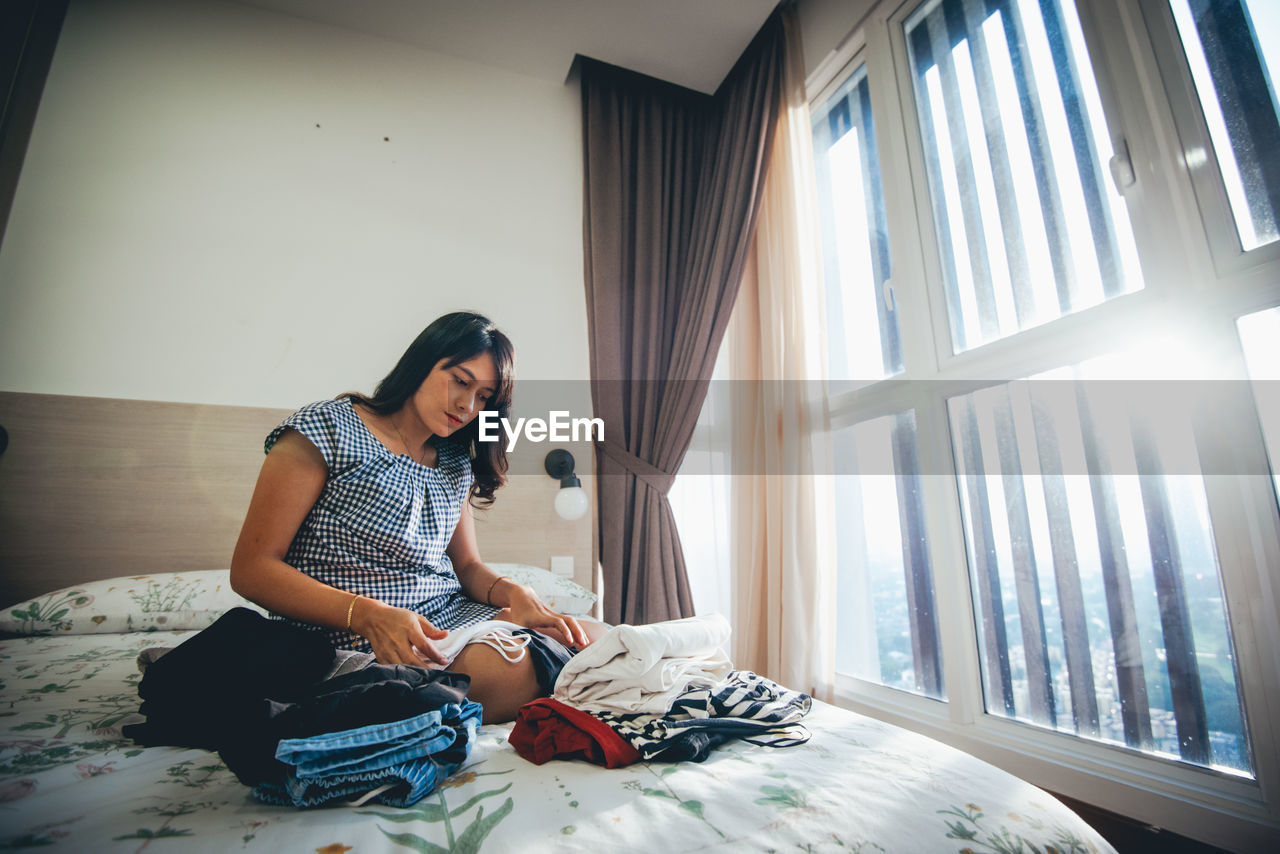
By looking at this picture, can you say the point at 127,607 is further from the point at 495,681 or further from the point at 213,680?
the point at 495,681

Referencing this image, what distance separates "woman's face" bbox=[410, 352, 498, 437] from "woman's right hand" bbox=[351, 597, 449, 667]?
501 millimetres

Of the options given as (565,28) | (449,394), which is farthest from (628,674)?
(565,28)

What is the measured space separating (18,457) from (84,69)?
1394 millimetres

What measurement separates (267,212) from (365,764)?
226 centimetres

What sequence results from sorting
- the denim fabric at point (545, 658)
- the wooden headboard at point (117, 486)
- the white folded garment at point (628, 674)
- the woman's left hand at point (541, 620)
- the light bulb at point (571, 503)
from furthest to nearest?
the light bulb at point (571, 503) < the wooden headboard at point (117, 486) < the woman's left hand at point (541, 620) < the denim fabric at point (545, 658) < the white folded garment at point (628, 674)

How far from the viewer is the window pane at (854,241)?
2109mm

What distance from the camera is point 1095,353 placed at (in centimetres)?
147

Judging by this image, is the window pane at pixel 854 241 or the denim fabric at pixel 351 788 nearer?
the denim fabric at pixel 351 788

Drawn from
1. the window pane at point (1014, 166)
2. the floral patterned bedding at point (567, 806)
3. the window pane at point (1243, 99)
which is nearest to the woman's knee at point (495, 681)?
the floral patterned bedding at point (567, 806)

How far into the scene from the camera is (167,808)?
0.60 metres

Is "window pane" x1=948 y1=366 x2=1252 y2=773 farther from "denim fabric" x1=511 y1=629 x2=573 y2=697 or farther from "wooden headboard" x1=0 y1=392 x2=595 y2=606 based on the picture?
"wooden headboard" x1=0 y1=392 x2=595 y2=606

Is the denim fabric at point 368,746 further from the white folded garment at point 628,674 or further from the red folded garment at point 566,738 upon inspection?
the white folded garment at point 628,674

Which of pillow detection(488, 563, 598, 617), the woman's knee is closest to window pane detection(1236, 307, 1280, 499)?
the woman's knee

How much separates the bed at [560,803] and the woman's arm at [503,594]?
277 mm
